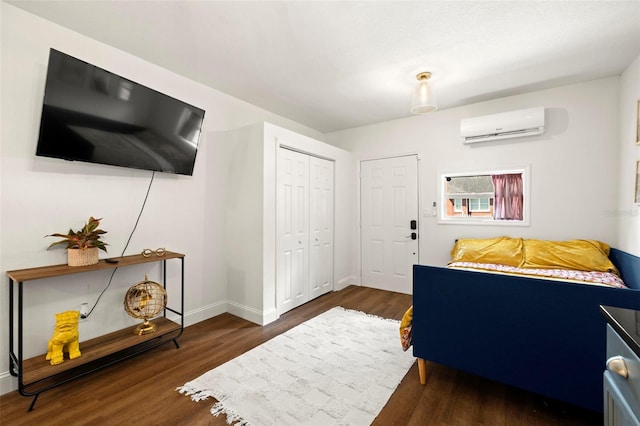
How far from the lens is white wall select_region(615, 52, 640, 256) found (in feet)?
8.04

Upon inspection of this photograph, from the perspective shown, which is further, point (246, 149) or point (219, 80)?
point (246, 149)

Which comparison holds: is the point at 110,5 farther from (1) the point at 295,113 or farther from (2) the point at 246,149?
(1) the point at 295,113

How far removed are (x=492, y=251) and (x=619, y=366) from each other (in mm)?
2566

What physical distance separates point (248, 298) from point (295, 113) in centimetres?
262

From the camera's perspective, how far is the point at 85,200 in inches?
88.3

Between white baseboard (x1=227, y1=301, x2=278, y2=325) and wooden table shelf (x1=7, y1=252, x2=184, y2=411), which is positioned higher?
wooden table shelf (x1=7, y1=252, x2=184, y2=411)

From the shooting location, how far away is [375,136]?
14.6 feet

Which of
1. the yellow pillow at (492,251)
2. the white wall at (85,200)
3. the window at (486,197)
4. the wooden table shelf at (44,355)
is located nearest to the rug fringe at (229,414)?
the wooden table shelf at (44,355)

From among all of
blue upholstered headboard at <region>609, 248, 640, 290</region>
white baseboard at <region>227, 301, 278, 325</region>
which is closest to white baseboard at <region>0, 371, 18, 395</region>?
white baseboard at <region>227, 301, 278, 325</region>

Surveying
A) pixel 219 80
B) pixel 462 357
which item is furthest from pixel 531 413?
pixel 219 80

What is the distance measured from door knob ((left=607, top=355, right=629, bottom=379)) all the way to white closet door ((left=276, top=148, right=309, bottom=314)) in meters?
2.71

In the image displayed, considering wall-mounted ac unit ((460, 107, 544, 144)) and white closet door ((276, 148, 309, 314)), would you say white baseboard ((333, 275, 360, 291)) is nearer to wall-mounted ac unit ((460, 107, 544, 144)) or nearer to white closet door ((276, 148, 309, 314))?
white closet door ((276, 148, 309, 314))

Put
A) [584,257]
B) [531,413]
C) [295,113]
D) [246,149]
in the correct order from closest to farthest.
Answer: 1. [531,413]
2. [584,257]
3. [246,149]
4. [295,113]

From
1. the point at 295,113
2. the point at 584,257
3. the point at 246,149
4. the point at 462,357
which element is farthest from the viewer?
the point at 295,113
